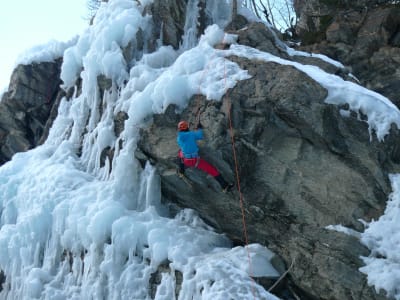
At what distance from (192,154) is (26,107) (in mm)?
6965

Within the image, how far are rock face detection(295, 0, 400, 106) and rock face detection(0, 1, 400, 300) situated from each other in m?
3.93

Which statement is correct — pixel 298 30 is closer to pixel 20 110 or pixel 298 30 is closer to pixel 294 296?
pixel 20 110

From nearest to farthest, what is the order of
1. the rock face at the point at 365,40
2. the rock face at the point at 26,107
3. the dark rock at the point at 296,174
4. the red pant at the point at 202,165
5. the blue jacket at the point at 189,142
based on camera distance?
the dark rock at the point at 296,174
the blue jacket at the point at 189,142
the red pant at the point at 202,165
the rock face at the point at 365,40
the rock face at the point at 26,107

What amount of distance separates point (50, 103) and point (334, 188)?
8223mm

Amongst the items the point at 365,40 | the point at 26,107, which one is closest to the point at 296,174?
the point at 365,40

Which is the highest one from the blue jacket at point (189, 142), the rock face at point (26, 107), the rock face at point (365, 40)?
the rock face at point (365, 40)

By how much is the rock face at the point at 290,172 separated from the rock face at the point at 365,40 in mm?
3926

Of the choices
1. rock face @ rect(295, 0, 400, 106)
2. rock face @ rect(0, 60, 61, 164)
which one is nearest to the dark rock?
rock face @ rect(295, 0, 400, 106)

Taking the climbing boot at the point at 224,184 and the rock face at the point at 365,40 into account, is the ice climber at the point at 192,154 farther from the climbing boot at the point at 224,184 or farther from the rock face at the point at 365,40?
the rock face at the point at 365,40

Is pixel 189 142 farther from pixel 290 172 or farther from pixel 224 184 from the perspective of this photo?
pixel 290 172

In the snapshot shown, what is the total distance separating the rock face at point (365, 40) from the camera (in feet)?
33.6

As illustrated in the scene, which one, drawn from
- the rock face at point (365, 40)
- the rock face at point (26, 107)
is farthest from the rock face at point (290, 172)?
the rock face at point (26, 107)

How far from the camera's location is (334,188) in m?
6.40

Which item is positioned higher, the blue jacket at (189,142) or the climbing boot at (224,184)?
the blue jacket at (189,142)
